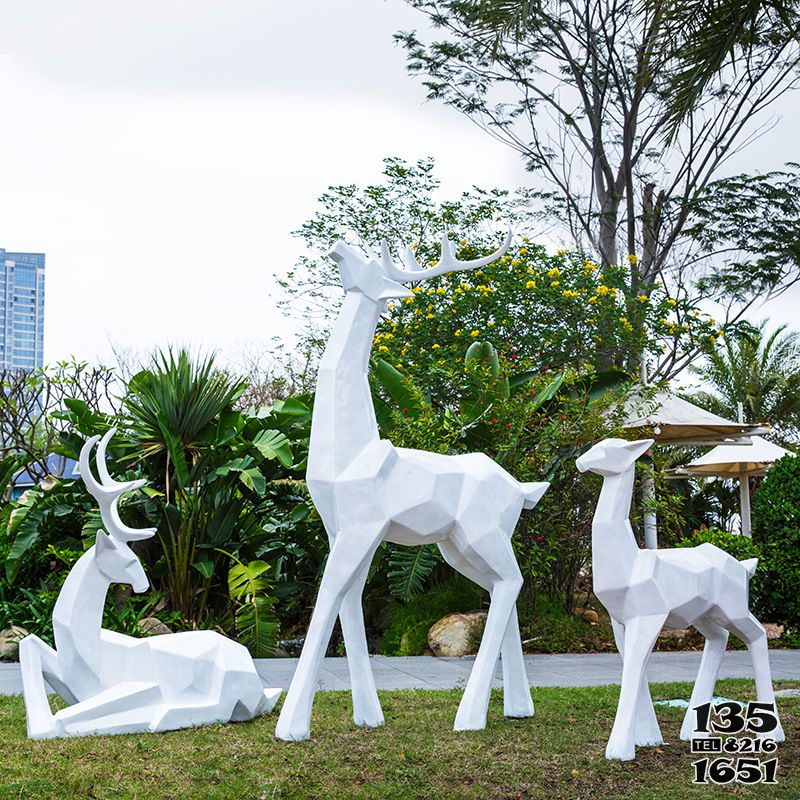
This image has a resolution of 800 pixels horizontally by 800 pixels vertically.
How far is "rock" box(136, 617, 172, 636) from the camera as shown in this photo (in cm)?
982

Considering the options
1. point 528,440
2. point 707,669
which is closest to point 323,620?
point 707,669

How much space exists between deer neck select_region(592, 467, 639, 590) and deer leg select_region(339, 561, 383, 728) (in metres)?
1.53

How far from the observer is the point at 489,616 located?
644 cm

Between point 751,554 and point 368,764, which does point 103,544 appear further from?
point 751,554

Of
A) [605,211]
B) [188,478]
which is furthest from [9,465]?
[605,211]

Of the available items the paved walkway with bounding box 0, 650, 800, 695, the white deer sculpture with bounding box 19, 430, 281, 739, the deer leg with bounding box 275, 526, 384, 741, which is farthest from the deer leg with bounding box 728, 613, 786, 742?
the white deer sculpture with bounding box 19, 430, 281, 739

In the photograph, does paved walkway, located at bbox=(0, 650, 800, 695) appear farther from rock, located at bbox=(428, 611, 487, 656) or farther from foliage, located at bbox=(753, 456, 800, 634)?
foliage, located at bbox=(753, 456, 800, 634)

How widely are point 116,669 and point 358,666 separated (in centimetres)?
149

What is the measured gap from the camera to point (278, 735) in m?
5.84

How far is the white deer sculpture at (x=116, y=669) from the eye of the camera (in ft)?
19.5

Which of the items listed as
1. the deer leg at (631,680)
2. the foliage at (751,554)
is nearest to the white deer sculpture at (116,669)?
the deer leg at (631,680)

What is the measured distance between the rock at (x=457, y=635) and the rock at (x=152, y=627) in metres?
2.77

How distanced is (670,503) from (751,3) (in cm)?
696

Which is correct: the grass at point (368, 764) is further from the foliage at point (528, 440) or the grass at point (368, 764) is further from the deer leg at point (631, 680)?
the foliage at point (528, 440)
